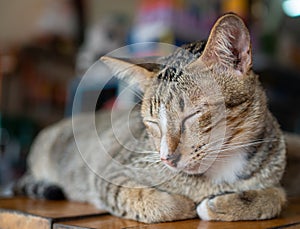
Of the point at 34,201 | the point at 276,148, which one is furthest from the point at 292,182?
the point at 34,201

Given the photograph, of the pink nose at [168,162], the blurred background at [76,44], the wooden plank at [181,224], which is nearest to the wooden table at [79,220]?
the wooden plank at [181,224]

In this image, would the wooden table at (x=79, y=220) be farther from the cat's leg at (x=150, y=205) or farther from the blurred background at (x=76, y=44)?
the blurred background at (x=76, y=44)

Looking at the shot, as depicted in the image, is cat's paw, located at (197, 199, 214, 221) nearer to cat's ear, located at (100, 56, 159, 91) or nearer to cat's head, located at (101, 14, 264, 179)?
cat's head, located at (101, 14, 264, 179)

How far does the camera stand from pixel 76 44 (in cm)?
308

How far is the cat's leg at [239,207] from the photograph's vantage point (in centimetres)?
84

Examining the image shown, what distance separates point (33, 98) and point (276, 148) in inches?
89.4

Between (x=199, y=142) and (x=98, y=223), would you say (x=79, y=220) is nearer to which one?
(x=98, y=223)

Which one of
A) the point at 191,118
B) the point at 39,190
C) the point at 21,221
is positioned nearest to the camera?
the point at 191,118

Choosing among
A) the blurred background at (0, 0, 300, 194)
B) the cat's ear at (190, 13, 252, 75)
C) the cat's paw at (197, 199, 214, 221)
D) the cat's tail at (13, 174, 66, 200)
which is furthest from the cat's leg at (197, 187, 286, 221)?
the blurred background at (0, 0, 300, 194)

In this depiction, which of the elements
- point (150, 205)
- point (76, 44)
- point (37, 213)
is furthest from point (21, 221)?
point (76, 44)

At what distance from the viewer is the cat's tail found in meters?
1.19

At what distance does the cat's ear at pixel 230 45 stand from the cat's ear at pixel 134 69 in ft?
0.38

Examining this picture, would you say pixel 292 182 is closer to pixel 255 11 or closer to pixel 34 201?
pixel 34 201

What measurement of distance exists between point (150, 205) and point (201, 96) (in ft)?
0.73
